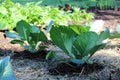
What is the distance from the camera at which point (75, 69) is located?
8.26ft

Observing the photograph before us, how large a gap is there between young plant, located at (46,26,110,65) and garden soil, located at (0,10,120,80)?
0.30ft

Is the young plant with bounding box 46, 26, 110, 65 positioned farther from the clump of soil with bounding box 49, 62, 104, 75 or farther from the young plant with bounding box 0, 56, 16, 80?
the young plant with bounding box 0, 56, 16, 80

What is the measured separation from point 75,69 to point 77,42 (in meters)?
0.21

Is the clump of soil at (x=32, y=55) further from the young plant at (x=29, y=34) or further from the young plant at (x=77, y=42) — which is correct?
the young plant at (x=77, y=42)

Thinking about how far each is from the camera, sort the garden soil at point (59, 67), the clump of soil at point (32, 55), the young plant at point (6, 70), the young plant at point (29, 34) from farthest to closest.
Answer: the clump of soil at point (32, 55)
the young plant at point (29, 34)
the garden soil at point (59, 67)
the young plant at point (6, 70)

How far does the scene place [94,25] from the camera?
2.97 m

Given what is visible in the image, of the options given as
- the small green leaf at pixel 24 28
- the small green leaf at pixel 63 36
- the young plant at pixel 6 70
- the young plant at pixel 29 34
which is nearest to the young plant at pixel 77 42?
the small green leaf at pixel 63 36

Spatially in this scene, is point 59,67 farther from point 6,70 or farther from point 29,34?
point 6,70

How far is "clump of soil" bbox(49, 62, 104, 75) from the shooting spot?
247cm

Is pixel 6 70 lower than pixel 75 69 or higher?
higher

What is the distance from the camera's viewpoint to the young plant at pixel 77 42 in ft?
7.90

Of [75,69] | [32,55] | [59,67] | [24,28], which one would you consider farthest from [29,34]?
[75,69]

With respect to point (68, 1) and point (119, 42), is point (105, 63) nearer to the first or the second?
point (119, 42)

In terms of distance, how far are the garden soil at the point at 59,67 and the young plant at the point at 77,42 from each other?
3.7 inches
